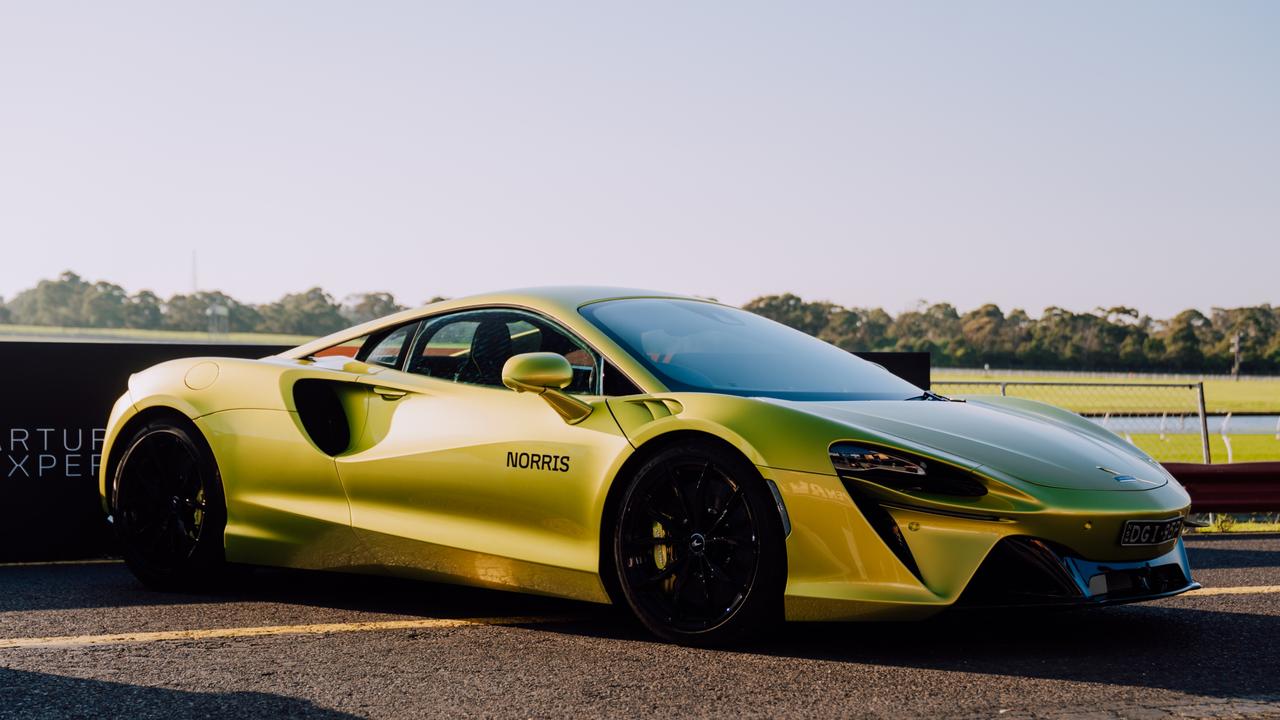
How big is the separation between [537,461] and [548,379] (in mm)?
314

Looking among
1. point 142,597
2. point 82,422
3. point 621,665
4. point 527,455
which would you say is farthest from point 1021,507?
point 82,422

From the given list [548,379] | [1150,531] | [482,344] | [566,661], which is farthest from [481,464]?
[1150,531]

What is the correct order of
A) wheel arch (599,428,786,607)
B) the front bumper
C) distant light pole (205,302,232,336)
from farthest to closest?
distant light pole (205,302,232,336)
wheel arch (599,428,786,607)
the front bumper

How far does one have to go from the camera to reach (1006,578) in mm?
4094

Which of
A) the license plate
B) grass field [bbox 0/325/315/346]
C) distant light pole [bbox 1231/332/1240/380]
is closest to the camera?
the license plate

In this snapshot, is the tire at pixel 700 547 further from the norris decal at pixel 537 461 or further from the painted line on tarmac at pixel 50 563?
the painted line on tarmac at pixel 50 563

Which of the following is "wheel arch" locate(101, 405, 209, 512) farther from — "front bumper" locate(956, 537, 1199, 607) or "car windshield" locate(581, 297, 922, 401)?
"front bumper" locate(956, 537, 1199, 607)

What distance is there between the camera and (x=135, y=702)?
Result: 3771 millimetres

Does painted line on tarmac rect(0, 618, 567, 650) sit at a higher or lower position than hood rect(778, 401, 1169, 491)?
lower

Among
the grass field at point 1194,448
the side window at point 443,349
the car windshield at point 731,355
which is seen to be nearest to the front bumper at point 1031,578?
the car windshield at point 731,355

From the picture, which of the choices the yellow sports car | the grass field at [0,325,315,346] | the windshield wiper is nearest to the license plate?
the yellow sports car

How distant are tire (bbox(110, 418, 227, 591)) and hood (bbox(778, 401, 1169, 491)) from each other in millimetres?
2627

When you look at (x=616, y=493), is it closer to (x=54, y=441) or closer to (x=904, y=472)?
(x=904, y=472)

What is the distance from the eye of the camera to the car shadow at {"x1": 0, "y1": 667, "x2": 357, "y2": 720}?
3.63 meters
